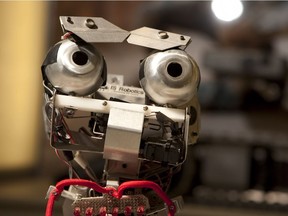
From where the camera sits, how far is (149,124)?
0.75 meters

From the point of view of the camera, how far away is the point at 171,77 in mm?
694

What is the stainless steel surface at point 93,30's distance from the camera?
0.70 metres

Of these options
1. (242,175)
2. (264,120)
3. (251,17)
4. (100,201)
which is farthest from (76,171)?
(251,17)

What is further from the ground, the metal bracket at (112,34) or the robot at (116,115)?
the metal bracket at (112,34)

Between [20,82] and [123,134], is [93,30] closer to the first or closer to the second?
[123,134]

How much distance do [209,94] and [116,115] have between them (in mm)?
1275

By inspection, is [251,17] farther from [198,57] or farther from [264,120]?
[264,120]

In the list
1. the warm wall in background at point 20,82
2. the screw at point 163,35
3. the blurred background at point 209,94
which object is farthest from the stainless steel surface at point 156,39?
the warm wall in background at point 20,82

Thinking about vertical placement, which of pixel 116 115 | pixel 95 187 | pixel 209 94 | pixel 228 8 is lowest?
pixel 95 187

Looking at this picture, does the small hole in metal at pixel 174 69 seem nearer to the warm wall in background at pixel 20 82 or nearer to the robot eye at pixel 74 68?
the robot eye at pixel 74 68

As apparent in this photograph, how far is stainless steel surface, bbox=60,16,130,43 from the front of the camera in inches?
27.4

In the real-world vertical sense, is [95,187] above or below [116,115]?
below

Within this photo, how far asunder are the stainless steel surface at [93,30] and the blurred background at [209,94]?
1.02m

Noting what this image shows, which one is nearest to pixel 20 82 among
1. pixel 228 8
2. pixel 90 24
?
pixel 228 8
